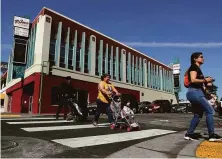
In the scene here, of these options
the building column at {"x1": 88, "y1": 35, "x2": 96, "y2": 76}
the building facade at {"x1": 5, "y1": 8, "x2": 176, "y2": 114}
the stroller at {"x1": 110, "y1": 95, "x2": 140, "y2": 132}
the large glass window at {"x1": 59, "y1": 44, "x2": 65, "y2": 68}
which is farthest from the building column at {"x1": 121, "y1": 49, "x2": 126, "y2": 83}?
the stroller at {"x1": 110, "y1": 95, "x2": 140, "y2": 132}

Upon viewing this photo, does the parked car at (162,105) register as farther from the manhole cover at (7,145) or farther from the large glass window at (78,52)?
the manhole cover at (7,145)

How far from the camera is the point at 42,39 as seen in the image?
85.7 feet

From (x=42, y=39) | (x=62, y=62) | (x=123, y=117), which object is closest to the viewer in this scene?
(x=123, y=117)

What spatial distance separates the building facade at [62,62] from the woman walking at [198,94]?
1950cm

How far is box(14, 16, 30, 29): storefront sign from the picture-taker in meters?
27.4

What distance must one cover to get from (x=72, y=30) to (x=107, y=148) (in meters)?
27.3

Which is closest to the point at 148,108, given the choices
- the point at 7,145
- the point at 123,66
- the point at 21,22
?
the point at 123,66

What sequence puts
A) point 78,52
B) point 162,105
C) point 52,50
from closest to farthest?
point 52,50 → point 162,105 → point 78,52

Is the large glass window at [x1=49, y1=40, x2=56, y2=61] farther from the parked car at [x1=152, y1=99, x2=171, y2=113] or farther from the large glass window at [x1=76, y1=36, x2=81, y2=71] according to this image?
the parked car at [x1=152, y1=99, x2=171, y2=113]

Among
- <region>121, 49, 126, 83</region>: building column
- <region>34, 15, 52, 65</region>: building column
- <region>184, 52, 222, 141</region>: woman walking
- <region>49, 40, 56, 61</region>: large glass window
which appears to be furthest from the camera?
<region>121, 49, 126, 83</region>: building column

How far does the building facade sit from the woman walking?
64.0 ft

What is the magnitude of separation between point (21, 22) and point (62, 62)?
6.26 m

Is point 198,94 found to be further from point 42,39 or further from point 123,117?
point 42,39

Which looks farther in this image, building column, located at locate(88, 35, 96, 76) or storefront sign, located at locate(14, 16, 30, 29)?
building column, located at locate(88, 35, 96, 76)
